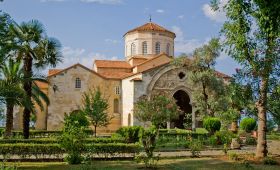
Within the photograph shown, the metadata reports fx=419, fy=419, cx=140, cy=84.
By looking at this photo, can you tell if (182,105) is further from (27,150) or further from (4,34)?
(4,34)

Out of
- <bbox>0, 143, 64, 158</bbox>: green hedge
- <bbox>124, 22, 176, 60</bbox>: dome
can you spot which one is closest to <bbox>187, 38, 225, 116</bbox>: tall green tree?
<bbox>124, 22, 176, 60</bbox>: dome

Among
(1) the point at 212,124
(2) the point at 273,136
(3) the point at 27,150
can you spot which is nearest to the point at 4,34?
(3) the point at 27,150

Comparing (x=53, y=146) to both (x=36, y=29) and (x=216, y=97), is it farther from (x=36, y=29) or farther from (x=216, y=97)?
(x=216, y=97)

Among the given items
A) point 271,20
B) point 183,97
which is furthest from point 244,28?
point 183,97

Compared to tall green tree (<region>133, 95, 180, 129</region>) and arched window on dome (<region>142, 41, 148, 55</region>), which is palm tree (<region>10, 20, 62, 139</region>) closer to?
tall green tree (<region>133, 95, 180, 129</region>)

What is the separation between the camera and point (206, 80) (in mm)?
36844

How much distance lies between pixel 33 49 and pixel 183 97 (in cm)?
2489

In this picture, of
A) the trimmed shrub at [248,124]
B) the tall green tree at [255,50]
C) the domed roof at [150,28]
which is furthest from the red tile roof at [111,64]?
the tall green tree at [255,50]

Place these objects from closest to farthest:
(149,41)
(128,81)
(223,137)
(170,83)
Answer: (223,137) → (170,83) → (128,81) → (149,41)

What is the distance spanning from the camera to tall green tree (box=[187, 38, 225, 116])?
120ft

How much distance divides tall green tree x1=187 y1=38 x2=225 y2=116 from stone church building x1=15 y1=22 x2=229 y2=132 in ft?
18.2

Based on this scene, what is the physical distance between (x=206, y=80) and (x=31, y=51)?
16422 mm

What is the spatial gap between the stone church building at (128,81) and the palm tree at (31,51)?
15.0 metres

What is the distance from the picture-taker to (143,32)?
50281 mm
